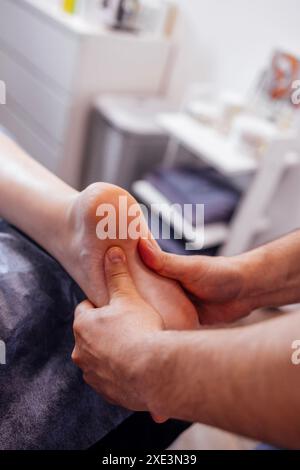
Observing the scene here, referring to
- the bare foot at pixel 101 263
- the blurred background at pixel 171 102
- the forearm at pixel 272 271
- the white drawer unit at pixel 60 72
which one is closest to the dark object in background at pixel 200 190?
the blurred background at pixel 171 102

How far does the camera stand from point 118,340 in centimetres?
60

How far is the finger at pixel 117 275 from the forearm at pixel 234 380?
155mm

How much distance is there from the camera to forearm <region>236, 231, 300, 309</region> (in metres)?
0.81

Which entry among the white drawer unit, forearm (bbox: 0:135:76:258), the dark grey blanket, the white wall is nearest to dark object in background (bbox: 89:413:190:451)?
the dark grey blanket

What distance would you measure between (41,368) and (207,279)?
1.16 ft

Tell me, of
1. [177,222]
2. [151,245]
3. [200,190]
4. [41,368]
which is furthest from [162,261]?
[200,190]

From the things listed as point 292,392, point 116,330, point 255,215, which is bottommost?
point 255,215

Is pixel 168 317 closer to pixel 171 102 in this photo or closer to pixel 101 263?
pixel 101 263

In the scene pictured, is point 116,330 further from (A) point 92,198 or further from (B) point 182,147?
(B) point 182,147

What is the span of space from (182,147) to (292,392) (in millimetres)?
1456

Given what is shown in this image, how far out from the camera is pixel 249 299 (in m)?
0.84

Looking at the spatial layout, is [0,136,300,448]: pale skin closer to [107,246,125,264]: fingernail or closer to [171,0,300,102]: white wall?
[107,246,125,264]: fingernail

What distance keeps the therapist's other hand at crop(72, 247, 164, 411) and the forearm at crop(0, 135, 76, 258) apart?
15cm

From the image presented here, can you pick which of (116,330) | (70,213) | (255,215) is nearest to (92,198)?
(70,213)
